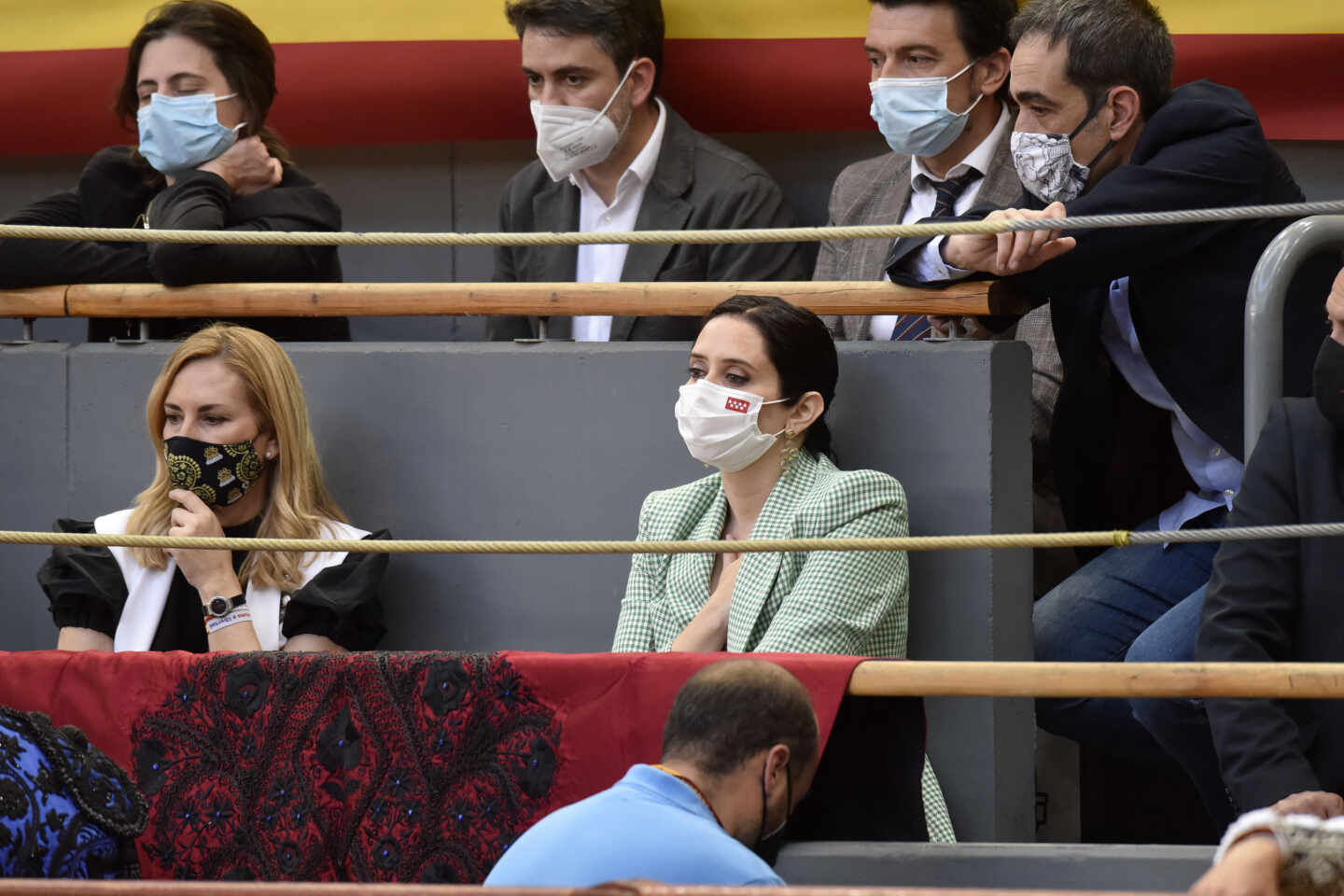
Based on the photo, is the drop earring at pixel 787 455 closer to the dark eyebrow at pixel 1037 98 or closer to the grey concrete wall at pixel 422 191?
the dark eyebrow at pixel 1037 98

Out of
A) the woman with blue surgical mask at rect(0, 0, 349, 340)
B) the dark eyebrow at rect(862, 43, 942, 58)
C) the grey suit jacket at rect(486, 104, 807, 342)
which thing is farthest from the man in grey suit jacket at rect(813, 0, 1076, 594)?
the woman with blue surgical mask at rect(0, 0, 349, 340)

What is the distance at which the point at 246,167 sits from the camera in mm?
3887

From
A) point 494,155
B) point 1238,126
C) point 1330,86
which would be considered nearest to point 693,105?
point 494,155

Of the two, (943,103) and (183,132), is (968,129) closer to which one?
(943,103)

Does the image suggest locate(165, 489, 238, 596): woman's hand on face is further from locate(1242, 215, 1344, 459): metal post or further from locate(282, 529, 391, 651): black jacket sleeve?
locate(1242, 215, 1344, 459): metal post

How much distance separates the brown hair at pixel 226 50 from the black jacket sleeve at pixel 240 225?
0.45ft

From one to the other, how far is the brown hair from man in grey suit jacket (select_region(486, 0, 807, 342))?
0.55m

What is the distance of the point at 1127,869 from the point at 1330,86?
2.22m

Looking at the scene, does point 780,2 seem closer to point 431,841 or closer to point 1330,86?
point 1330,86

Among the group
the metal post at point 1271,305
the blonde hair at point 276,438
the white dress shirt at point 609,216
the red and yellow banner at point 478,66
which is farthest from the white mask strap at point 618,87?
the metal post at point 1271,305

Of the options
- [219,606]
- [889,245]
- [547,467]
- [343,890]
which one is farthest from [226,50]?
[343,890]

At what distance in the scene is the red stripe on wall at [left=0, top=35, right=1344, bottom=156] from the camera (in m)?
4.20

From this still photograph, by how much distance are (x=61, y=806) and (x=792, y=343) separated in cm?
138

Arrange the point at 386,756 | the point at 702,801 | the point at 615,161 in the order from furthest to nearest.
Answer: the point at 615,161
the point at 386,756
the point at 702,801
